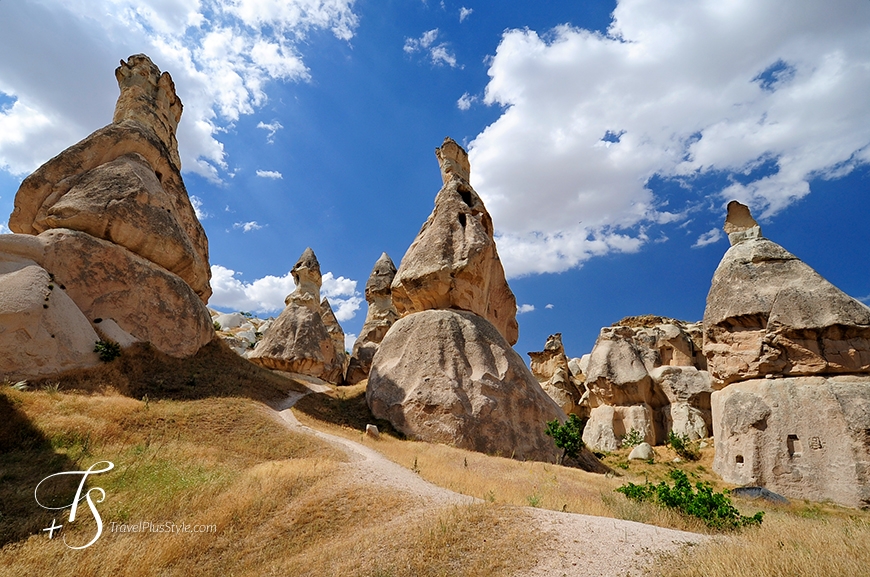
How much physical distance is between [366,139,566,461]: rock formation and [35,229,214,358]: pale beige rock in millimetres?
6992

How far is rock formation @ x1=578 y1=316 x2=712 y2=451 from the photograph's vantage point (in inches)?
974

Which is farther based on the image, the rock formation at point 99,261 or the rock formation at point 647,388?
the rock formation at point 647,388

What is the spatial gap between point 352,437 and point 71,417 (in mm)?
6780

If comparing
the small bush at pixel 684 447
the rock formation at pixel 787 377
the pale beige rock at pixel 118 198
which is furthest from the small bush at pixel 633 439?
the pale beige rock at pixel 118 198

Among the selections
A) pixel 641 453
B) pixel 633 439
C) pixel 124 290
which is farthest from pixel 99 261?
pixel 633 439

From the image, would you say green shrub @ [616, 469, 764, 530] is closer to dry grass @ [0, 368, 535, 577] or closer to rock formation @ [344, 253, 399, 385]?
dry grass @ [0, 368, 535, 577]

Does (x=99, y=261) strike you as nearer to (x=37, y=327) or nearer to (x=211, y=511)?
(x=37, y=327)

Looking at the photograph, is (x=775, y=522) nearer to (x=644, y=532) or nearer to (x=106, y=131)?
(x=644, y=532)

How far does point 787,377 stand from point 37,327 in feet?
74.6

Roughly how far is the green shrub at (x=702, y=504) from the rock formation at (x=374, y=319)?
2178cm

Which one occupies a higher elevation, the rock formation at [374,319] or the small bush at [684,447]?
the rock formation at [374,319]

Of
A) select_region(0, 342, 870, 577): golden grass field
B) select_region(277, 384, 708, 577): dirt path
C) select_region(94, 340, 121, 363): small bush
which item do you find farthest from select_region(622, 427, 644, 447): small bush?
select_region(94, 340, 121, 363): small bush

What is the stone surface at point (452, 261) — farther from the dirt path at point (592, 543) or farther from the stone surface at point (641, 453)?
the dirt path at point (592, 543)

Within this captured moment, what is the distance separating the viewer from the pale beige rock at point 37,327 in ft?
33.0
